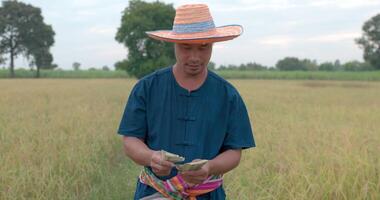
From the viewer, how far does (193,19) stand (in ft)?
6.94

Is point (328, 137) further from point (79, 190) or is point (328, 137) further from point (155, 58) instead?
point (155, 58)

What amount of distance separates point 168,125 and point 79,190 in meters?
2.92

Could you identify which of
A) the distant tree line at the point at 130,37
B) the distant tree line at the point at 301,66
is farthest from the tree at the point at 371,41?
the distant tree line at the point at 301,66

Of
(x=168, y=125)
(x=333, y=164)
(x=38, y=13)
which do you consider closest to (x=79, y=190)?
(x=333, y=164)

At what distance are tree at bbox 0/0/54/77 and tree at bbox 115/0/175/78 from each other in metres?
14.5

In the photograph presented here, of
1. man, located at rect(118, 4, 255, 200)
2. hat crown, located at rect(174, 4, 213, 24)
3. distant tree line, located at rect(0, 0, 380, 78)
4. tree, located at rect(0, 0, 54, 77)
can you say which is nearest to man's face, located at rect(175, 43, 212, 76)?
man, located at rect(118, 4, 255, 200)

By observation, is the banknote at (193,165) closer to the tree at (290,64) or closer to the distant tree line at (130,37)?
the distant tree line at (130,37)

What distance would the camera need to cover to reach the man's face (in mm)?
2021

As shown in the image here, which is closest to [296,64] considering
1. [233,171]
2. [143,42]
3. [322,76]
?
[322,76]

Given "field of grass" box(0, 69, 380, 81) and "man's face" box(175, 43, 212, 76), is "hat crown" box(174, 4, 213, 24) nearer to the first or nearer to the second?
"man's face" box(175, 43, 212, 76)

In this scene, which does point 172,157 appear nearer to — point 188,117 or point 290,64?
point 188,117

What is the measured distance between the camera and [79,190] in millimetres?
4750

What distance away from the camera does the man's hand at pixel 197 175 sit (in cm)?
189

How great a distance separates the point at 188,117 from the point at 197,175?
0.28 metres
